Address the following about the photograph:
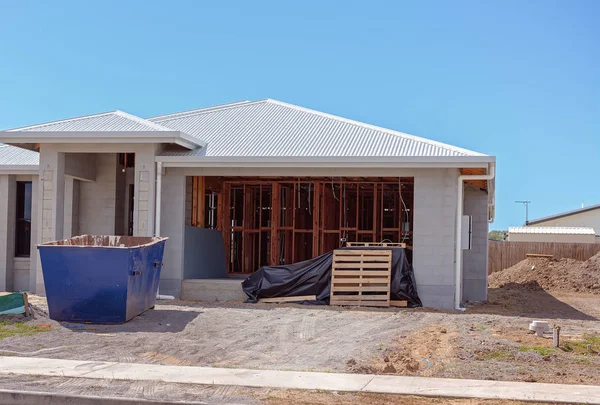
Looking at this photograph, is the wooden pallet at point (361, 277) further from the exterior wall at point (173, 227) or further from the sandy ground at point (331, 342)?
the exterior wall at point (173, 227)

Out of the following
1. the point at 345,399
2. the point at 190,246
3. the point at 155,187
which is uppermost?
the point at 155,187


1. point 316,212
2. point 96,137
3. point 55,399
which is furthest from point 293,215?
point 55,399

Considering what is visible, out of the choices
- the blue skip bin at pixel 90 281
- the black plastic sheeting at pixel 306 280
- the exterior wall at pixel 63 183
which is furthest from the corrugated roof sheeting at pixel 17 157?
the blue skip bin at pixel 90 281

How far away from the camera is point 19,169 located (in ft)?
73.1

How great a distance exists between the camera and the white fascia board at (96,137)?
60.7ft

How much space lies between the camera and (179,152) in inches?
784

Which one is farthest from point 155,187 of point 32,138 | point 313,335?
point 313,335

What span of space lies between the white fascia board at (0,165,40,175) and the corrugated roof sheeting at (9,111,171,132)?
224cm

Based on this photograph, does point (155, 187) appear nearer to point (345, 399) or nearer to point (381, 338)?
point (381, 338)

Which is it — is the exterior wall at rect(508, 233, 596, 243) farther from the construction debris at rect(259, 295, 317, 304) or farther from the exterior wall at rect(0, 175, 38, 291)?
the exterior wall at rect(0, 175, 38, 291)

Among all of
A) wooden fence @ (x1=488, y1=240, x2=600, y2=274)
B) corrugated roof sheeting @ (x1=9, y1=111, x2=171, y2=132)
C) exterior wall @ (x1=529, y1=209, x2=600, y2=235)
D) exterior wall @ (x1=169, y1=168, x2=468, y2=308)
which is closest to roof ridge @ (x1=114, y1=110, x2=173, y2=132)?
corrugated roof sheeting @ (x1=9, y1=111, x2=171, y2=132)

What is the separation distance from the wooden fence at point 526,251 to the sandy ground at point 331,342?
23.2 m

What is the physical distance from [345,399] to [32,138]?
13.1 m

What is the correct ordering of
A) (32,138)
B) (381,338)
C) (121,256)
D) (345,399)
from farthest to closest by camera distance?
(32,138) → (121,256) → (381,338) → (345,399)
